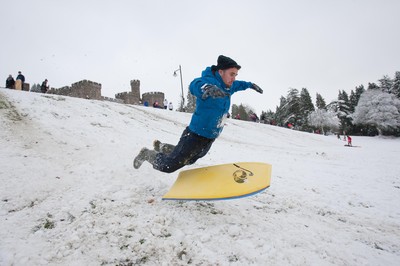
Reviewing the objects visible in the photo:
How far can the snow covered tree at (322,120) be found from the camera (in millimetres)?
56556

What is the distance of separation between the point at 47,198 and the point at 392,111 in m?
52.5

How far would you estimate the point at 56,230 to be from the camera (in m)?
2.59

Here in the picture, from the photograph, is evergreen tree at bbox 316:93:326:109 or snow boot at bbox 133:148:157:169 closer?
snow boot at bbox 133:148:157:169

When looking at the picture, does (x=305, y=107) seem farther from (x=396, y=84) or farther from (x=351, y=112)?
(x=396, y=84)

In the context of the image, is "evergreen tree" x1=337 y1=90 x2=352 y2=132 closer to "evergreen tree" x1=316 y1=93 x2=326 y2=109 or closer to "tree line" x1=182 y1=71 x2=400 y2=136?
"tree line" x1=182 y1=71 x2=400 y2=136

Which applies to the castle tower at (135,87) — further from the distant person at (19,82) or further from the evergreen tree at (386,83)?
the evergreen tree at (386,83)

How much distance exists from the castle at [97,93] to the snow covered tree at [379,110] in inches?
1513

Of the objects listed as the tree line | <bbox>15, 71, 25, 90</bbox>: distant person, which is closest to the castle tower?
the tree line

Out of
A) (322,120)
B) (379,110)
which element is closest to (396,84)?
(379,110)

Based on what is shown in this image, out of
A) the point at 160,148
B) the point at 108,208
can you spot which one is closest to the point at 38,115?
the point at 160,148

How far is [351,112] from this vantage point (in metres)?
58.8

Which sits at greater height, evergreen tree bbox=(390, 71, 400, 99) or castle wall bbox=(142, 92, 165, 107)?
evergreen tree bbox=(390, 71, 400, 99)

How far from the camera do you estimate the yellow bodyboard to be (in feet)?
9.41

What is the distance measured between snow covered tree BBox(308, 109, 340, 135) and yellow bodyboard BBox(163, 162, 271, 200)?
2323 inches
